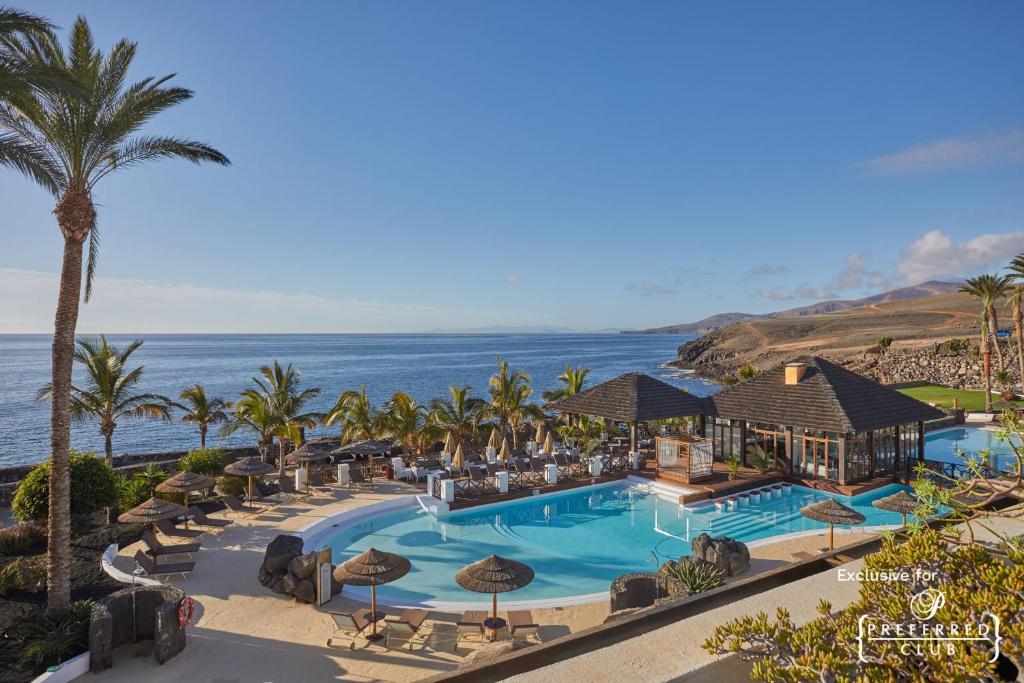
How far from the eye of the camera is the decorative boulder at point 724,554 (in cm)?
1196

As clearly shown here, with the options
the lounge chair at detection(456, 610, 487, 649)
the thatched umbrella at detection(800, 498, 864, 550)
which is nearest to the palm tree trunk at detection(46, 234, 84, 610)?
the lounge chair at detection(456, 610, 487, 649)

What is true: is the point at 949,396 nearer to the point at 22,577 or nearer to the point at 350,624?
the point at 350,624

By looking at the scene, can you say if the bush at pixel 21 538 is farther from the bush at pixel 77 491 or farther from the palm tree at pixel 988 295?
the palm tree at pixel 988 295

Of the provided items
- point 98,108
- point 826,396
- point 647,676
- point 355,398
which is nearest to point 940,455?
point 826,396

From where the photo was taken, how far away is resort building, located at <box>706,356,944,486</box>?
19938mm

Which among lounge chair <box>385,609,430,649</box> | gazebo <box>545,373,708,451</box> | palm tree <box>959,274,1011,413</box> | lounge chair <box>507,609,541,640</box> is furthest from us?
palm tree <box>959,274,1011,413</box>

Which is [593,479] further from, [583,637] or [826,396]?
[583,637]

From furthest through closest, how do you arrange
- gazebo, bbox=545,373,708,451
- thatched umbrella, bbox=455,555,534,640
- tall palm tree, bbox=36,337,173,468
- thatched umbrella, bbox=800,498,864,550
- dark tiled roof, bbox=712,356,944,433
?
1. gazebo, bbox=545,373,708,451
2. tall palm tree, bbox=36,337,173,468
3. dark tiled roof, bbox=712,356,944,433
4. thatched umbrella, bbox=800,498,864,550
5. thatched umbrella, bbox=455,555,534,640

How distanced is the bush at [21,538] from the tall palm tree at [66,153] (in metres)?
4.86

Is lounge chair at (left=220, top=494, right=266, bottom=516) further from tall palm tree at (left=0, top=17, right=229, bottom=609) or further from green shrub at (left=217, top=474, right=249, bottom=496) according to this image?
tall palm tree at (left=0, top=17, right=229, bottom=609)

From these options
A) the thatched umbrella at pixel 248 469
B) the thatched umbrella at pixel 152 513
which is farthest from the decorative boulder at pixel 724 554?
the thatched umbrella at pixel 248 469

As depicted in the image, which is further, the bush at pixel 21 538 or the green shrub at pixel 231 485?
the green shrub at pixel 231 485

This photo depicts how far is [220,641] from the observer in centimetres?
954

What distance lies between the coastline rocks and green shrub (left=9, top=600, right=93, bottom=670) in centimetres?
1147
